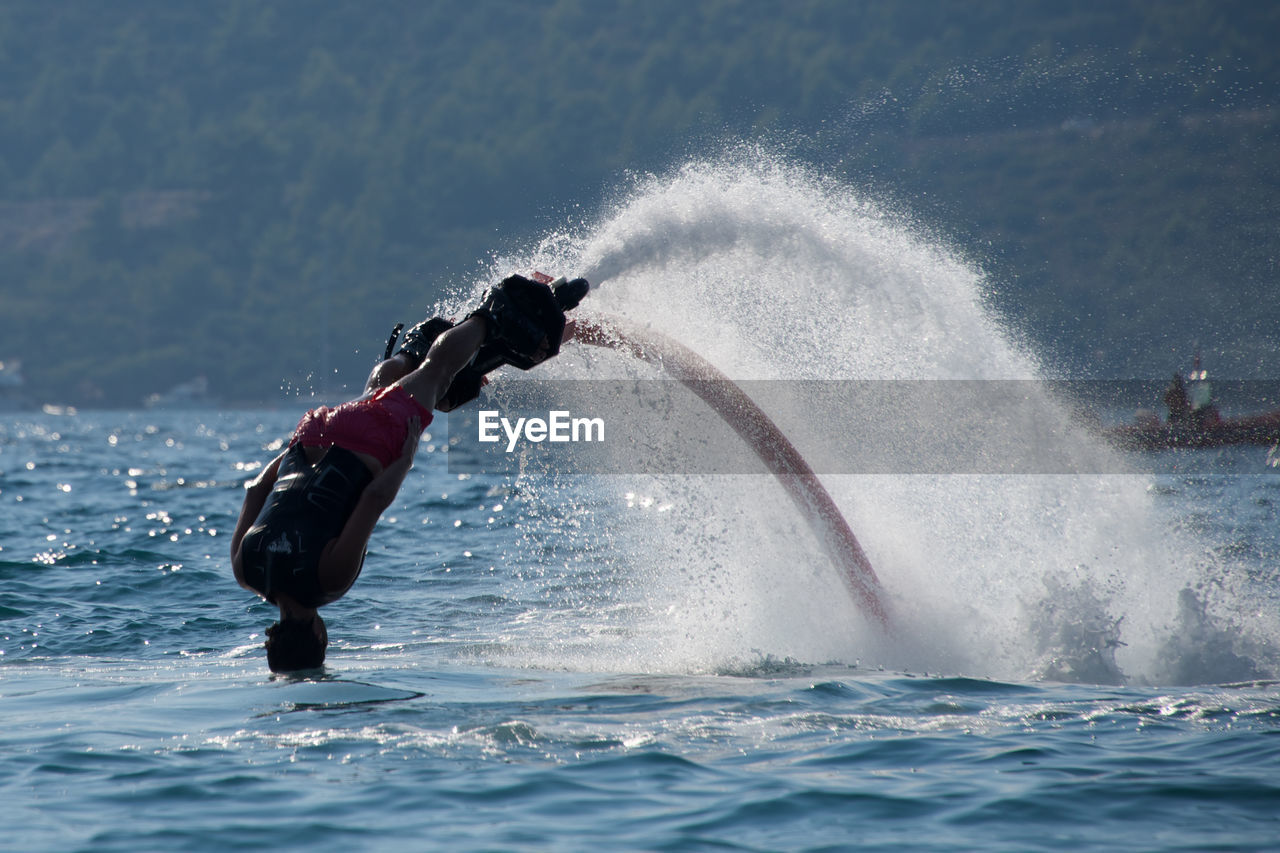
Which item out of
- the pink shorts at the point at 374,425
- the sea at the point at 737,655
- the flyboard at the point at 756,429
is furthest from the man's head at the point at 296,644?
the flyboard at the point at 756,429

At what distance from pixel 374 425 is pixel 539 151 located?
136090 mm

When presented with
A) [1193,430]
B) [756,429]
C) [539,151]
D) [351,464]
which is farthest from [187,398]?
[351,464]

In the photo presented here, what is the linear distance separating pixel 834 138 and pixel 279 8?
11304 centimetres

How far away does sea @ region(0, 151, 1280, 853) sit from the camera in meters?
5.51

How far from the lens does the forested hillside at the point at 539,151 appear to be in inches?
3529

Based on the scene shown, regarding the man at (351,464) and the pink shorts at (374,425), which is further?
the pink shorts at (374,425)

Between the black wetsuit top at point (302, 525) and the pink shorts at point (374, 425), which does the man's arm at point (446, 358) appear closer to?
the pink shorts at point (374, 425)

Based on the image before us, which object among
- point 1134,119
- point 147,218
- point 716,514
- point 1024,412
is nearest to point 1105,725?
point 716,514

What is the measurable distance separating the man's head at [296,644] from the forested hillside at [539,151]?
58.4 meters

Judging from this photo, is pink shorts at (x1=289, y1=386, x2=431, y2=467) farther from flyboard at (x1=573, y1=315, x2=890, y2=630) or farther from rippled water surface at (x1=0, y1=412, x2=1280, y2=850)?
flyboard at (x1=573, y1=315, x2=890, y2=630)

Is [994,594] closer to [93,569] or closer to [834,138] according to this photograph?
[93,569]

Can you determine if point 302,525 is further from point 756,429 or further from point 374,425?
point 756,429

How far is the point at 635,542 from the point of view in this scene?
16.6 metres

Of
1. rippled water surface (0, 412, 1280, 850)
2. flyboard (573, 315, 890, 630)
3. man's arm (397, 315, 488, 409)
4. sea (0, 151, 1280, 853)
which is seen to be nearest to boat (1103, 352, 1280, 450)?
sea (0, 151, 1280, 853)
